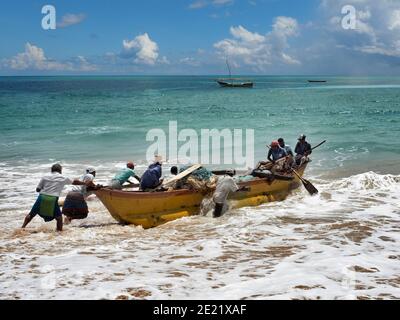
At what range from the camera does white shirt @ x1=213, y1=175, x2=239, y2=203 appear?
11.0 m

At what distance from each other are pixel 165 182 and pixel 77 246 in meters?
2.77

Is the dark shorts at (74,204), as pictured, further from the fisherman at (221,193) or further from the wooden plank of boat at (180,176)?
the fisherman at (221,193)

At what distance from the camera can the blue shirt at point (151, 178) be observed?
10570 mm

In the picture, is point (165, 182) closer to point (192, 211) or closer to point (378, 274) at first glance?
point (192, 211)

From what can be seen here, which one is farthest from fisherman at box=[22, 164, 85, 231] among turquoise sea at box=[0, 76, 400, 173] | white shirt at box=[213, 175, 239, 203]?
turquoise sea at box=[0, 76, 400, 173]

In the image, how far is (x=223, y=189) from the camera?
436 inches

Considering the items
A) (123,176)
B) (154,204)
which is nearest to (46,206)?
(123,176)

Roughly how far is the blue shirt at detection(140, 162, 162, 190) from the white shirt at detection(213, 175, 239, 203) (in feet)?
4.92

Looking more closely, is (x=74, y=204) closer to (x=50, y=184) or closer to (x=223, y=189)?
(x=50, y=184)

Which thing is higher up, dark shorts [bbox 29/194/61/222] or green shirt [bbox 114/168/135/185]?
green shirt [bbox 114/168/135/185]

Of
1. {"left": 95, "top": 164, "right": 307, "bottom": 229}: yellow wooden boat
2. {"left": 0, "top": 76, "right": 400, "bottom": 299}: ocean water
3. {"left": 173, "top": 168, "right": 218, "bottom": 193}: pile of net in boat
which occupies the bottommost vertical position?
{"left": 0, "top": 76, "right": 400, "bottom": 299}: ocean water

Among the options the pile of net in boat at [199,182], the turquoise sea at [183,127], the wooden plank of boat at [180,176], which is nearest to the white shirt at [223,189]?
the pile of net in boat at [199,182]

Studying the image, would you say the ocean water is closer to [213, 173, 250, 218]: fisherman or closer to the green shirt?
[213, 173, 250, 218]: fisherman
